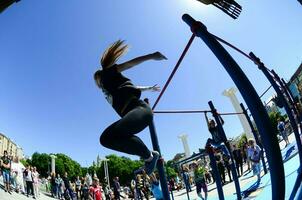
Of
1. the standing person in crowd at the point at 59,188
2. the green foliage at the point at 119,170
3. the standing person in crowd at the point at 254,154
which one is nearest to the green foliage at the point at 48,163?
the green foliage at the point at 119,170

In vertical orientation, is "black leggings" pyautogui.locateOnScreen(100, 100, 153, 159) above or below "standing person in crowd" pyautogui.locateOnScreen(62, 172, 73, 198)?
below

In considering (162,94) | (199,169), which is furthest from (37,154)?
(162,94)

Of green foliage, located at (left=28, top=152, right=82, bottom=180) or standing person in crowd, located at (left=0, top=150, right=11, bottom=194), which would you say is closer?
standing person in crowd, located at (left=0, top=150, right=11, bottom=194)

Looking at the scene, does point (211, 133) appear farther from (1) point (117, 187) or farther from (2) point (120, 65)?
(1) point (117, 187)

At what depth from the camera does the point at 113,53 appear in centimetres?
256

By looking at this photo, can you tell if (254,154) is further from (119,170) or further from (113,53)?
(119,170)

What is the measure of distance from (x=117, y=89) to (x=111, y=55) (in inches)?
13.4

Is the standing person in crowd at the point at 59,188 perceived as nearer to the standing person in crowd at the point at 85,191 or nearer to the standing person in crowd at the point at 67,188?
the standing person in crowd at the point at 67,188

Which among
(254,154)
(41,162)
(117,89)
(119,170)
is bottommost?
(117,89)

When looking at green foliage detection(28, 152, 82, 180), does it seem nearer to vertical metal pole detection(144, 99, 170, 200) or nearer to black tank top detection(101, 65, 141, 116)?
vertical metal pole detection(144, 99, 170, 200)

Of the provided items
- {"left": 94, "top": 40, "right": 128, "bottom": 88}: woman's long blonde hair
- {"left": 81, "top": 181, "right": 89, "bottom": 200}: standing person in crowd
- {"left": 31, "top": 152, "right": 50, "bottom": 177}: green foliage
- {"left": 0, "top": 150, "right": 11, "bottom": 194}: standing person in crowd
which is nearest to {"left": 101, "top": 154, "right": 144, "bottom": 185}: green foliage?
{"left": 31, "top": 152, "right": 50, "bottom": 177}: green foliage

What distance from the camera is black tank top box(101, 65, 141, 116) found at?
2.41m

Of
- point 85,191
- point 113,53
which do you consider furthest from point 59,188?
point 113,53

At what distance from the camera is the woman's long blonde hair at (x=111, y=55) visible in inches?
99.6
